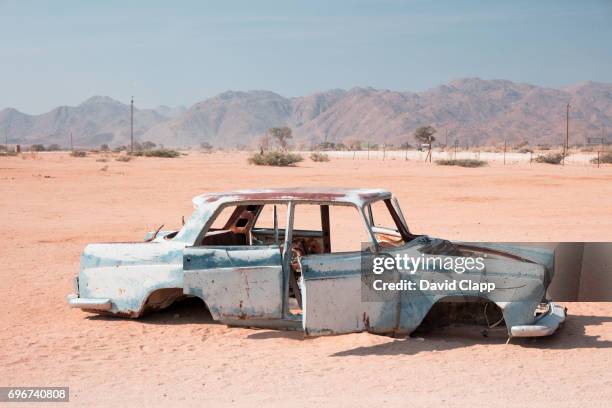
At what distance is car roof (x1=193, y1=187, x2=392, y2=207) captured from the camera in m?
6.95

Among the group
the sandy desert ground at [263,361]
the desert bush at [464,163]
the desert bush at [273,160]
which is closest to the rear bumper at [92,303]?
the sandy desert ground at [263,361]

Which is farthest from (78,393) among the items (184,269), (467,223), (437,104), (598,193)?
(437,104)

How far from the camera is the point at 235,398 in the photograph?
5.51 m

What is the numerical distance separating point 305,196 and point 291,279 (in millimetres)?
948

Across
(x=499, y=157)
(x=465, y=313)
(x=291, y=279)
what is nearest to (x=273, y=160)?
(x=499, y=157)

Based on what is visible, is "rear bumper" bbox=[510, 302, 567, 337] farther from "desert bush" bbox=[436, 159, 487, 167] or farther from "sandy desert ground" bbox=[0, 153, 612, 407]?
"desert bush" bbox=[436, 159, 487, 167]

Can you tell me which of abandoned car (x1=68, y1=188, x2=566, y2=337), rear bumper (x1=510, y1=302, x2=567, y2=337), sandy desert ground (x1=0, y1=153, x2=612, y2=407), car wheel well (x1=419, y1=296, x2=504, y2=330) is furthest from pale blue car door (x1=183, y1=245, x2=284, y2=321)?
rear bumper (x1=510, y1=302, x2=567, y2=337)

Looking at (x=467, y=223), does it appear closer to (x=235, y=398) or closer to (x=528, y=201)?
(x=528, y=201)

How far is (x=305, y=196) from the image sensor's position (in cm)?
704

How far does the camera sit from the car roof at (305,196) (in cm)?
695

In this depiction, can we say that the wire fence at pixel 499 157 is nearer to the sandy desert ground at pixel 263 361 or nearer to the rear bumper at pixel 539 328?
the sandy desert ground at pixel 263 361

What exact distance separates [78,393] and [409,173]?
105ft

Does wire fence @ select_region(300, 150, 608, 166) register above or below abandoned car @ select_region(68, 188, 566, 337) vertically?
above

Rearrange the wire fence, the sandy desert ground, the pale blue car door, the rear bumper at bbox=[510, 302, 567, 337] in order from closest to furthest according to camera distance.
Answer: the sandy desert ground, the rear bumper at bbox=[510, 302, 567, 337], the pale blue car door, the wire fence
